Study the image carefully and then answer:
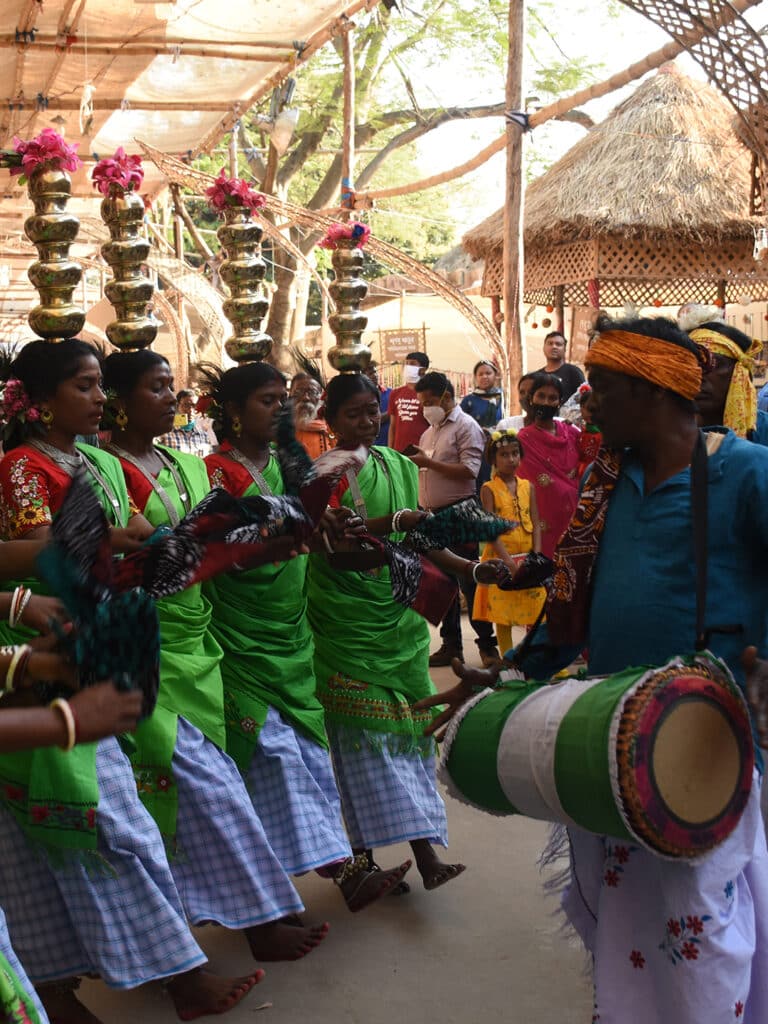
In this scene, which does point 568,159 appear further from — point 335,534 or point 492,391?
point 335,534

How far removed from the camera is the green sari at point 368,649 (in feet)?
16.0

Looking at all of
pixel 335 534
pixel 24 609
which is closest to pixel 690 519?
pixel 24 609

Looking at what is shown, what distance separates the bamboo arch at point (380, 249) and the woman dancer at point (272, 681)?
6.57m

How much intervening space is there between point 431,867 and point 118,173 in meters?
2.86

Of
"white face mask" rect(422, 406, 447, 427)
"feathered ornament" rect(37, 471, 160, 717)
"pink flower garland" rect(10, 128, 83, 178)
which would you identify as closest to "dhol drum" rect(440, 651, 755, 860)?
"feathered ornament" rect(37, 471, 160, 717)

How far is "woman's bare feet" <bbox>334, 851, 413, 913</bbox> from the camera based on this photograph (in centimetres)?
473

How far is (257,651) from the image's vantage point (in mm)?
4566

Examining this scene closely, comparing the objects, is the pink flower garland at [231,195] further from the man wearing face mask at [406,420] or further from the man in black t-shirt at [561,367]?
the man in black t-shirt at [561,367]

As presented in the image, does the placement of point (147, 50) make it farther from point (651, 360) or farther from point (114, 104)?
point (651, 360)

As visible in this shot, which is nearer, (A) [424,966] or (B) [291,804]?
(A) [424,966]

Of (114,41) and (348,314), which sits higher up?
(114,41)

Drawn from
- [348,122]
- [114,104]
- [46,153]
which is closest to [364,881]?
[46,153]

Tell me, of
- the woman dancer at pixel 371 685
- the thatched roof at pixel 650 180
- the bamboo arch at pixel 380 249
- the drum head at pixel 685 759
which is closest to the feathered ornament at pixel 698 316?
the woman dancer at pixel 371 685

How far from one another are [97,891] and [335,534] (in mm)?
1502
